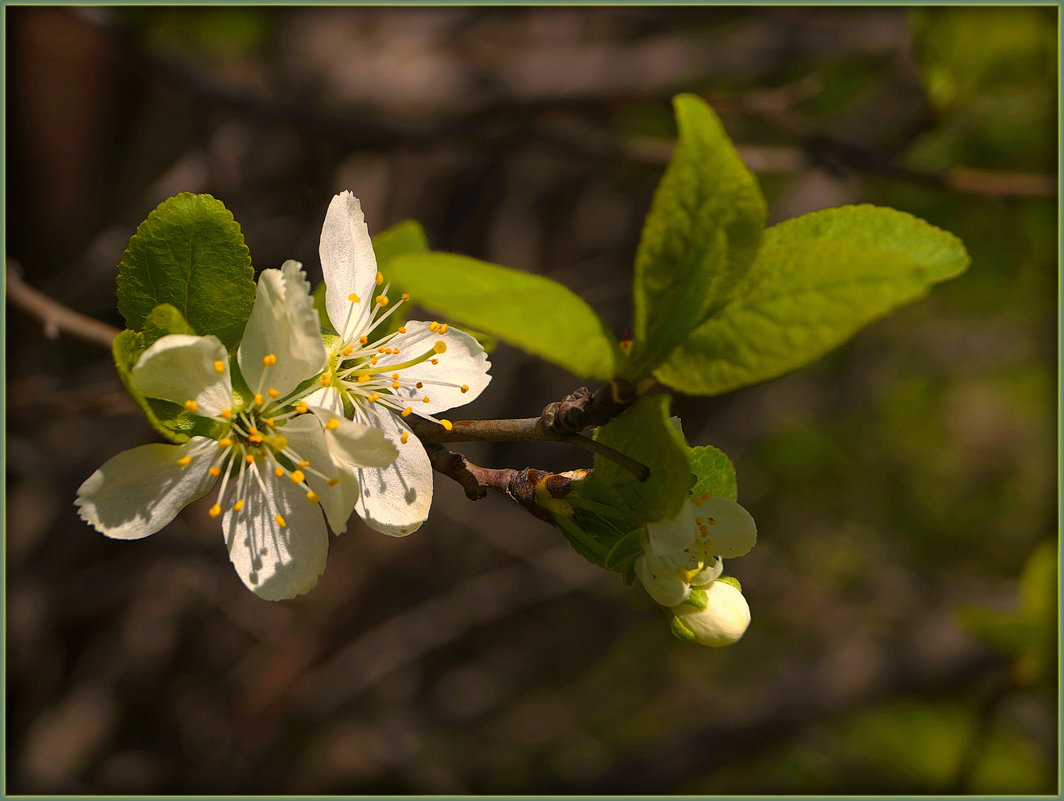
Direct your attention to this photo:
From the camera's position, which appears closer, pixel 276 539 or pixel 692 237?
pixel 692 237

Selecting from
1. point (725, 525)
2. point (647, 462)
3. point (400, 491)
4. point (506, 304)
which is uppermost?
point (506, 304)

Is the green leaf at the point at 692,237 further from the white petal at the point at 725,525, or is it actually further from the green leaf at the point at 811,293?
the white petal at the point at 725,525

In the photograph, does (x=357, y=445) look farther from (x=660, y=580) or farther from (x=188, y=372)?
(x=660, y=580)

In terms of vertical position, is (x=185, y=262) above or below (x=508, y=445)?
above

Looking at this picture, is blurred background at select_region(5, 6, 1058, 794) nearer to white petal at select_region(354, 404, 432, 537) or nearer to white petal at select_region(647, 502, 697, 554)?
white petal at select_region(354, 404, 432, 537)

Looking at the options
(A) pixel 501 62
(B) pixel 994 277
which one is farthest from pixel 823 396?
(A) pixel 501 62

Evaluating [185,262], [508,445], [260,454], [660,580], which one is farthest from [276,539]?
[508,445]
